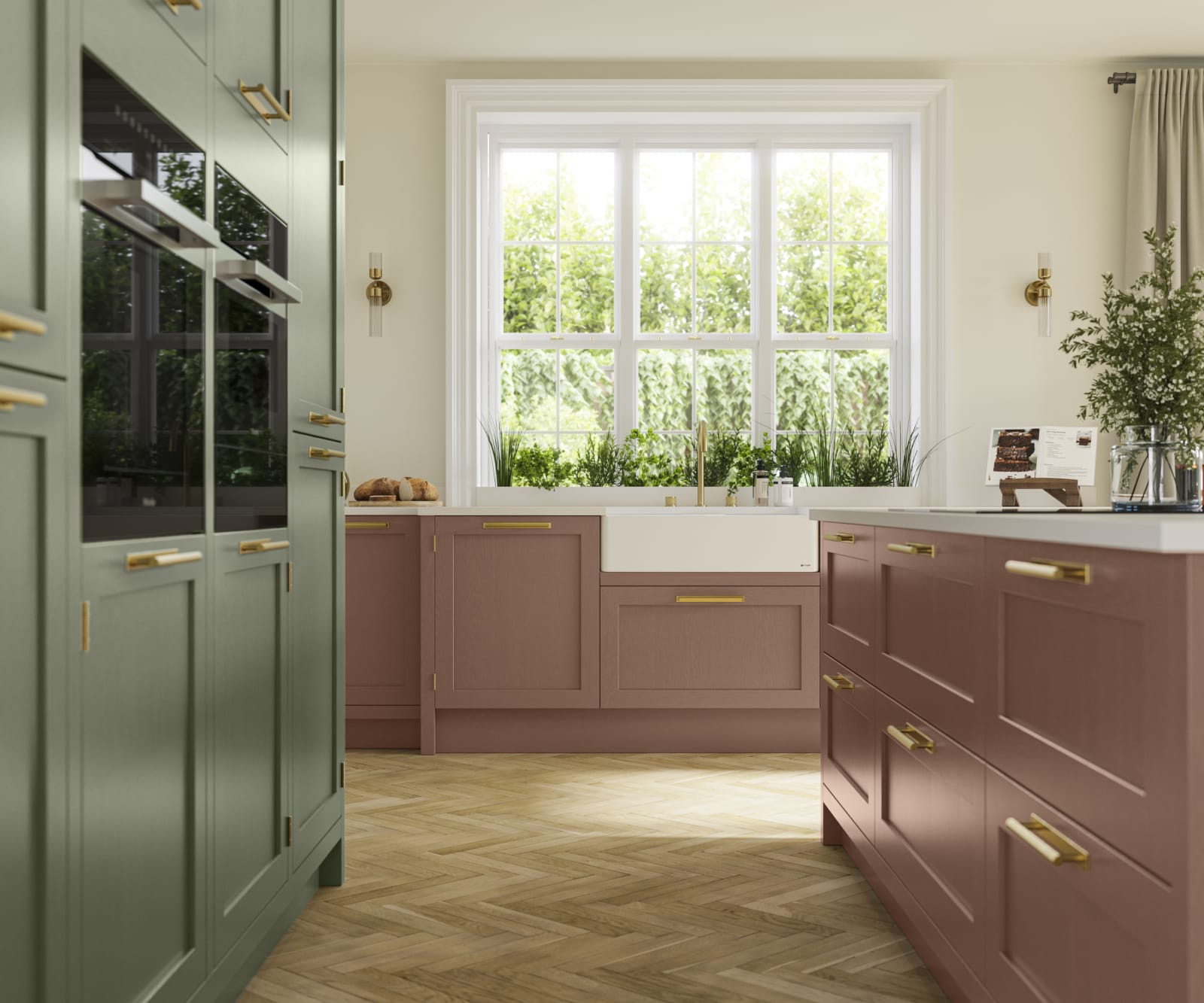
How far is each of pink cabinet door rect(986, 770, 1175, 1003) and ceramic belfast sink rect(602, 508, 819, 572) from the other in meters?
2.29

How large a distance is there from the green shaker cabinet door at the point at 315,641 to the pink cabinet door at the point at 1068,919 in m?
1.35

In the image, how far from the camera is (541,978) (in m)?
1.98

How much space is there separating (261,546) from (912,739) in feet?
4.08

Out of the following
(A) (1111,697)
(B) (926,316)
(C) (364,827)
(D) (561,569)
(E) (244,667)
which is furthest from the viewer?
(B) (926,316)

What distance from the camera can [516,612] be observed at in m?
3.83

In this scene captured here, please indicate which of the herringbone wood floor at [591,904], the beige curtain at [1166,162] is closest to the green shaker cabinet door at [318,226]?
the herringbone wood floor at [591,904]

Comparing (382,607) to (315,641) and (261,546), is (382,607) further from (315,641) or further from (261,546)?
(261,546)

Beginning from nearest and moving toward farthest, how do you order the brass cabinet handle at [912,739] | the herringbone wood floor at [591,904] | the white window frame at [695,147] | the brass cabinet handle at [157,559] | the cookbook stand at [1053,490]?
1. the brass cabinet handle at [157,559]
2. the brass cabinet handle at [912,739]
3. the herringbone wood floor at [591,904]
4. the cookbook stand at [1053,490]
5. the white window frame at [695,147]

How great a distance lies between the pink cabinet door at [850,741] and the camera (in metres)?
2.26

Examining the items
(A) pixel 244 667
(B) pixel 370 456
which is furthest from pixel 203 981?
(B) pixel 370 456

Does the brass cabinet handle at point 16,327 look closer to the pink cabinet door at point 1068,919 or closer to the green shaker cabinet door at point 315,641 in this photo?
the green shaker cabinet door at point 315,641

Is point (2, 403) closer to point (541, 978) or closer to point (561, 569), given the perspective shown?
point (541, 978)

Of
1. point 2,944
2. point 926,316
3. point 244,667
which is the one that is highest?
point 926,316

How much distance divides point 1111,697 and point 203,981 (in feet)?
4.52
